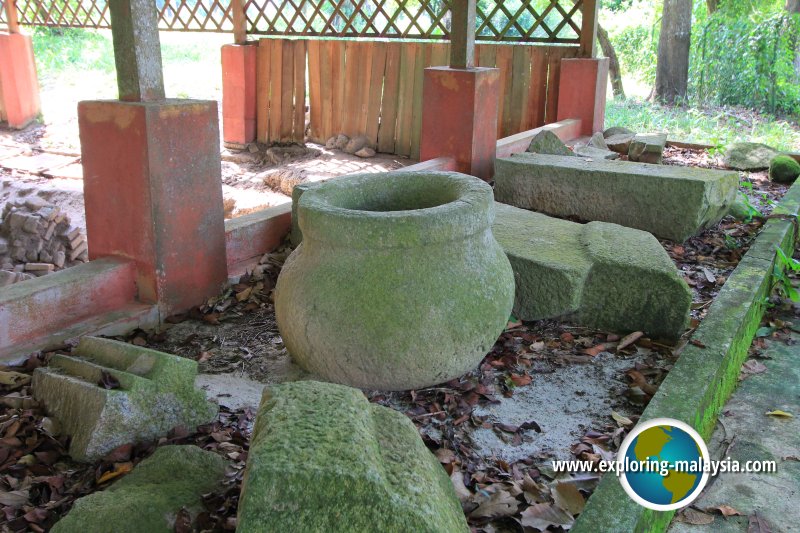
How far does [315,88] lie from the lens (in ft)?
28.7

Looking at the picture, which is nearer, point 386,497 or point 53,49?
point 386,497

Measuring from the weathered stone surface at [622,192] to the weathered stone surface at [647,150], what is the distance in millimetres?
1589

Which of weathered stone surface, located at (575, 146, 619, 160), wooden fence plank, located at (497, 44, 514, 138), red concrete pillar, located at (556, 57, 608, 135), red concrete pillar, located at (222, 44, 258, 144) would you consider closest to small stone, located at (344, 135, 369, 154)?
red concrete pillar, located at (222, 44, 258, 144)

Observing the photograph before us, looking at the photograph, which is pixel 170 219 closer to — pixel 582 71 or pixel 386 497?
pixel 386 497

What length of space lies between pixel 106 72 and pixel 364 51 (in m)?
9.57

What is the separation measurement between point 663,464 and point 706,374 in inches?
27.2

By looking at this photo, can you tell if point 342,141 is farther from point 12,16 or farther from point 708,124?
point 12,16

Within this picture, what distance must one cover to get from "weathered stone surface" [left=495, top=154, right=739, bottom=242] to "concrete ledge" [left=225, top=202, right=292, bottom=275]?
1.67m

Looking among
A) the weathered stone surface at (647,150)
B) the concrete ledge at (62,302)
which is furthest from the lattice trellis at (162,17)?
the weathered stone surface at (647,150)

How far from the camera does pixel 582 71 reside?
7137 mm

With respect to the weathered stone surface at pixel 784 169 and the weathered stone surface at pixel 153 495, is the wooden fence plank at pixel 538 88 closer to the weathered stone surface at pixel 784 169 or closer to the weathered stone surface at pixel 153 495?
the weathered stone surface at pixel 784 169

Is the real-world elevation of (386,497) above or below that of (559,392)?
above

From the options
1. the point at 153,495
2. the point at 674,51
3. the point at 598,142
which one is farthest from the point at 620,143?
the point at 153,495

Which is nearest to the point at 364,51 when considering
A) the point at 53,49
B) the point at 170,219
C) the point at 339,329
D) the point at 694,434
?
the point at 170,219
